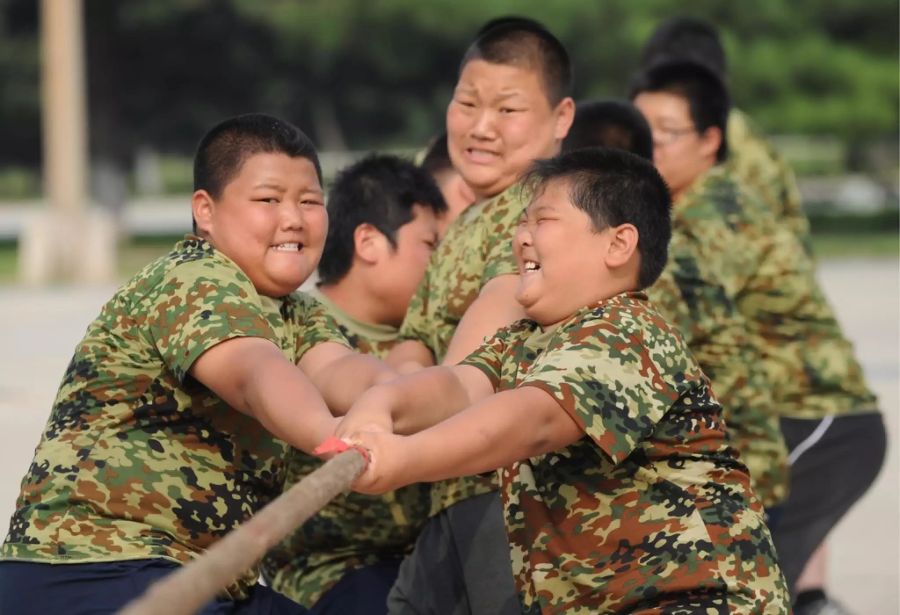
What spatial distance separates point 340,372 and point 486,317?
37 centimetres

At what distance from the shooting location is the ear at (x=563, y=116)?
466 cm

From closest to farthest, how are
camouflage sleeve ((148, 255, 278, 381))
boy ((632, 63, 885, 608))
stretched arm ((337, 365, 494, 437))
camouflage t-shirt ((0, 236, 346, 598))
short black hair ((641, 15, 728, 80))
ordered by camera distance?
stretched arm ((337, 365, 494, 437)), camouflage sleeve ((148, 255, 278, 381)), camouflage t-shirt ((0, 236, 346, 598)), boy ((632, 63, 885, 608)), short black hair ((641, 15, 728, 80))

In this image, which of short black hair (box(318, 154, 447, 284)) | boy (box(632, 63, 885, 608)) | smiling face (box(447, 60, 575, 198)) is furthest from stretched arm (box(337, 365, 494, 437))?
boy (box(632, 63, 885, 608))

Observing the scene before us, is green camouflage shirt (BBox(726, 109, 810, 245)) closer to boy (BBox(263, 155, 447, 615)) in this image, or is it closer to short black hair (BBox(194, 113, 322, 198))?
boy (BBox(263, 155, 447, 615))

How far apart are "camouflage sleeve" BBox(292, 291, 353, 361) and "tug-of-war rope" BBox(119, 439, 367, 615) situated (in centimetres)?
108

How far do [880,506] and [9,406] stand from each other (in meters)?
6.20

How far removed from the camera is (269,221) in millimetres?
3752

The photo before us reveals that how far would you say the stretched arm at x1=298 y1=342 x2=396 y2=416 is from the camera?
3768 mm

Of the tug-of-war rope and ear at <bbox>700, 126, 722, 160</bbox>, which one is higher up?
ear at <bbox>700, 126, 722, 160</bbox>

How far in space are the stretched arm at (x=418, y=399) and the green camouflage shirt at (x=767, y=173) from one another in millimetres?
3345

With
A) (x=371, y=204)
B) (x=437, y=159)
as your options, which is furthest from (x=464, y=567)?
(x=437, y=159)

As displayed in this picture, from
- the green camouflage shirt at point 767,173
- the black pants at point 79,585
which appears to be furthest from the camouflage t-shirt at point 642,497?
the green camouflage shirt at point 767,173

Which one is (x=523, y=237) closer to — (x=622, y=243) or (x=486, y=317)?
(x=622, y=243)

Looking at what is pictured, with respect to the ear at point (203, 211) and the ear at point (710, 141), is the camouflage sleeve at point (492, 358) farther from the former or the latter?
the ear at point (710, 141)
